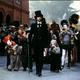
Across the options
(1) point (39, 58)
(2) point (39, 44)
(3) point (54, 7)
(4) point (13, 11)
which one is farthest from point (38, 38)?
(3) point (54, 7)

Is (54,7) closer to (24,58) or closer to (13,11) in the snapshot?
(13,11)

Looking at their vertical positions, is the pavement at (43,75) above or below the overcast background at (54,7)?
below

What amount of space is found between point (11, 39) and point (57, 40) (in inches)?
66.9

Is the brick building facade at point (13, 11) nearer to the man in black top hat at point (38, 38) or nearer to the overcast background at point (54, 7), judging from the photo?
the overcast background at point (54, 7)

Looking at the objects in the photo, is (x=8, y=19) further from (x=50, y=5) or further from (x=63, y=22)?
(x=50, y=5)

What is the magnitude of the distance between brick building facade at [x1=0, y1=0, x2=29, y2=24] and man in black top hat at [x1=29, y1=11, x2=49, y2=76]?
74.7ft

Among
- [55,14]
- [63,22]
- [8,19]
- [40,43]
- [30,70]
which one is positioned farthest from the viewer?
[55,14]

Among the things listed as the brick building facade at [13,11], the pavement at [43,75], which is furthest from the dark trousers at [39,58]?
the brick building facade at [13,11]

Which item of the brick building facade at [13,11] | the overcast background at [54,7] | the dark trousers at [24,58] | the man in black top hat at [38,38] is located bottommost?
the dark trousers at [24,58]

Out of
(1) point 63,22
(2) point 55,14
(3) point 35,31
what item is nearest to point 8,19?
(1) point 63,22

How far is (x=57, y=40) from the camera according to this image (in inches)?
566

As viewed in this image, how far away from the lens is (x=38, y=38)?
42.1ft

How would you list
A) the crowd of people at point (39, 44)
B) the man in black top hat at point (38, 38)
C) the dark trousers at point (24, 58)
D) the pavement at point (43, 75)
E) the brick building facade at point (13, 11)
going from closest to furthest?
the pavement at point (43, 75), the man in black top hat at point (38, 38), the crowd of people at point (39, 44), the dark trousers at point (24, 58), the brick building facade at point (13, 11)

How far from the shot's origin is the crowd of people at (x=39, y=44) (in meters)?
12.8
